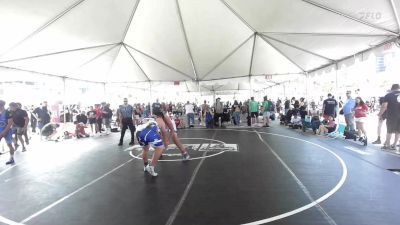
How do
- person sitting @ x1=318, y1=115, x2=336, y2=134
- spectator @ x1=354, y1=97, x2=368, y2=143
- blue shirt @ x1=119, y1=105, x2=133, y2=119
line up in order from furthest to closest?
person sitting @ x1=318, y1=115, x2=336, y2=134, blue shirt @ x1=119, y1=105, x2=133, y2=119, spectator @ x1=354, y1=97, x2=368, y2=143

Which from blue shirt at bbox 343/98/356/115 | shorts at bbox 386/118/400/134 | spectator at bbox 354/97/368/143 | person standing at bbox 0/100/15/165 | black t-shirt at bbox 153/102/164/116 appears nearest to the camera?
black t-shirt at bbox 153/102/164/116

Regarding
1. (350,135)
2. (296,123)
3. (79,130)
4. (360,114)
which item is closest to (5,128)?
(79,130)

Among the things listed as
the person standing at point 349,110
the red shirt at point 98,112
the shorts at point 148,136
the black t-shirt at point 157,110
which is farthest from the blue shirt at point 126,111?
the person standing at point 349,110

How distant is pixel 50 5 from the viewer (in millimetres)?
9312

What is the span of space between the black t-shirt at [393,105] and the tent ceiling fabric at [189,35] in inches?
83.8

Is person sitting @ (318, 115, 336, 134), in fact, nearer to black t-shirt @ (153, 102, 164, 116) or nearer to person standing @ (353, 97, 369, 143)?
person standing @ (353, 97, 369, 143)

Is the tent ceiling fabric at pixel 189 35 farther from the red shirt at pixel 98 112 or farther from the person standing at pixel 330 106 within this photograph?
the red shirt at pixel 98 112

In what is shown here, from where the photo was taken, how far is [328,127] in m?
12.9

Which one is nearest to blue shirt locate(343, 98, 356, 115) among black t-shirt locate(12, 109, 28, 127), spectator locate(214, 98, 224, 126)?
spectator locate(214, 98, 224, 126)

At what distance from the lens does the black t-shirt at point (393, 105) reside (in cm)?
863

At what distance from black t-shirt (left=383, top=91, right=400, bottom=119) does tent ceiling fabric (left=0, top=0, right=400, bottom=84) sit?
213 cm

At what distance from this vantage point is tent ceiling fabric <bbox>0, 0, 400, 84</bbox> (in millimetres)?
9445

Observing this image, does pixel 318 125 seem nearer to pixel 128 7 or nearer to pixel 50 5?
pixel 128 7

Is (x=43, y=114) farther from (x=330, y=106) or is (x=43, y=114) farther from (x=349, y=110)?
(x=349, y=110)
